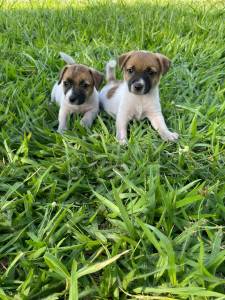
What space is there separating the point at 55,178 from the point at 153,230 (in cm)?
110

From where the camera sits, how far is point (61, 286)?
2803mm

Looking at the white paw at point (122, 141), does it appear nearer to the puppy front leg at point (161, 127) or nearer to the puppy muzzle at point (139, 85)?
the puppy front leg at point (161, 127)

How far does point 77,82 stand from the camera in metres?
4.65

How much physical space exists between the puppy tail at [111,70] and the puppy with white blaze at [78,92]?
1.44ft

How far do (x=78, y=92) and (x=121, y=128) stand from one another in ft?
2.00

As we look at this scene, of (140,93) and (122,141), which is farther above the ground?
(140,93)

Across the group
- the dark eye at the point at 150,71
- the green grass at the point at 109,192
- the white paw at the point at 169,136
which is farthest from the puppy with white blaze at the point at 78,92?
the white paw at the point at 169,136

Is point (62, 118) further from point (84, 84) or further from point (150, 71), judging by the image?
point (150, 71)

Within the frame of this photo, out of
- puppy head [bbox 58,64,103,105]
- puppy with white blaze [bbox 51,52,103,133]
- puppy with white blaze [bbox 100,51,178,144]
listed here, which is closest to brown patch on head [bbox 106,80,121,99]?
puppy with white blaze [bbox 100,51,178,144]

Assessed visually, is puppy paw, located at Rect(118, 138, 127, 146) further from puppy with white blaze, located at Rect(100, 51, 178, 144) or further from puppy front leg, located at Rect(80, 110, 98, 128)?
puppy front leg, located at Rect(80, 110, 98, 128)

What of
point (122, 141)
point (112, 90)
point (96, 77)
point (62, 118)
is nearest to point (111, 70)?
point (112, 90)

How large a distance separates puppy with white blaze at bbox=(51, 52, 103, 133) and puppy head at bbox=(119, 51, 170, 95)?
426 mm

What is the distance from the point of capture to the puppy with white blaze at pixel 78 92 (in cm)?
463

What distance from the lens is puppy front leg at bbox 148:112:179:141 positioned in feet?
14.4
